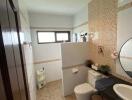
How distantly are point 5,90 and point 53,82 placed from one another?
10.5ft

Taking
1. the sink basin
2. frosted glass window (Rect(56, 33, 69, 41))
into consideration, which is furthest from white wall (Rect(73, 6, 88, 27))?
the sink basin

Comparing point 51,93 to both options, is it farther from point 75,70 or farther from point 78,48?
point 78,48

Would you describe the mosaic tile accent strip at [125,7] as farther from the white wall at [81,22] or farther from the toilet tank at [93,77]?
the toilet tank at [93,77]

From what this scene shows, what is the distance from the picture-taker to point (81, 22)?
292cm

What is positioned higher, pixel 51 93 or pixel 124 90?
pixel 124 90

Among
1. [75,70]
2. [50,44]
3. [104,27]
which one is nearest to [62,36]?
[50,44]

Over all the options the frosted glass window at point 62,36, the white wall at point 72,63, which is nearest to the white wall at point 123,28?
the white wall at point 72,63

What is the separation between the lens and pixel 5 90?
316 millimetres

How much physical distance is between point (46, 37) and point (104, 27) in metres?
2.06

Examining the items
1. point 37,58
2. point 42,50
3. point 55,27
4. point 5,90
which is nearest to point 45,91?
point 37,58

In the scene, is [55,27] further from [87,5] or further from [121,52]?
[121,52]

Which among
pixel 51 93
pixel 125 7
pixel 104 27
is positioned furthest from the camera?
pixel 51 93

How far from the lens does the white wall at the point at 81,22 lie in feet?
8.78

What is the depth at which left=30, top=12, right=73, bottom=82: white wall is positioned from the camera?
9.88 ft
